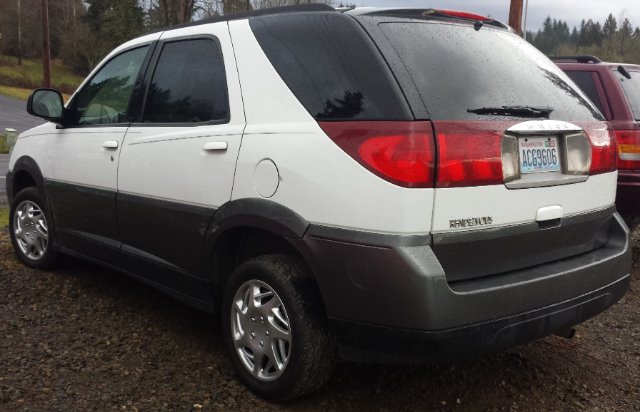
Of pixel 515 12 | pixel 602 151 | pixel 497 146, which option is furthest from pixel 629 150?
pixel 515 12

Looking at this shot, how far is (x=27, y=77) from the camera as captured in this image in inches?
2156

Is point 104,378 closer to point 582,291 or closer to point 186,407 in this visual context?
point 186,407

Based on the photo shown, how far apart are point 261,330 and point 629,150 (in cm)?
401

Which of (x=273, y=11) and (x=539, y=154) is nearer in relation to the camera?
(x=539, y=154)

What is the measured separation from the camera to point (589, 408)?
122 inches

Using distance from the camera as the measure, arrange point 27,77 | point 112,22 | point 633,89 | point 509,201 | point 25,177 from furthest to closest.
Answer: point 112,22 < point 27,77 < point 633,89 < point 25,177 < point 509,201

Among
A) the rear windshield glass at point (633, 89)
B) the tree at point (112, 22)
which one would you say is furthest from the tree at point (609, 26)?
the rear windshield glass at point (633, 89)

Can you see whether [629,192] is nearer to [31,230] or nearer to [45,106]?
[45,106]

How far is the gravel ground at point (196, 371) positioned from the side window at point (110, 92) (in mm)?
1286

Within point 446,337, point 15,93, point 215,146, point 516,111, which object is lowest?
point 15,93

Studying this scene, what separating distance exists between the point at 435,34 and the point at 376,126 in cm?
64

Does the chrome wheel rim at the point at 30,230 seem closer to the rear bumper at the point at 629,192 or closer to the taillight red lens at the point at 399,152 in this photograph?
the taillight red lens at the point at 399,152

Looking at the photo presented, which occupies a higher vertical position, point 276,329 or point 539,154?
point 539,154

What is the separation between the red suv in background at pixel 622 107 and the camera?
5398mm
